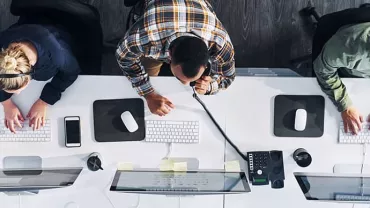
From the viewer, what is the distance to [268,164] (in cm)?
177

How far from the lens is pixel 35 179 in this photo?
1735mm

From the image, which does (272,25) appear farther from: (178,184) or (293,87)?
(178,184)

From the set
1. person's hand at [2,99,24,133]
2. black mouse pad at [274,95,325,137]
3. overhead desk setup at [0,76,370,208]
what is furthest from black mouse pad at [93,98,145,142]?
black mouse pad at [274,95,325,137]

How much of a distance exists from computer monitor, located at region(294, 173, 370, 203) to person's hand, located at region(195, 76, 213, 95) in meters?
0.56

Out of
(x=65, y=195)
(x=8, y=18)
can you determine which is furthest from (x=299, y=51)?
(x=8, y=18)

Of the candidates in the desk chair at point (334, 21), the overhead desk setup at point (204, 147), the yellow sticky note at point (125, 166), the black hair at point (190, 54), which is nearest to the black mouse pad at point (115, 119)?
the overhead desk setup at point (204, 147)

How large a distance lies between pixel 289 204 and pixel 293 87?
52cm

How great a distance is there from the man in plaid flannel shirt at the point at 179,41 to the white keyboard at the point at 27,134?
17.5 inches

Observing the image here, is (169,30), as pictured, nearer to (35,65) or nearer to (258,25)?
(35,65)

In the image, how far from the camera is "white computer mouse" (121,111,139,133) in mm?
1737

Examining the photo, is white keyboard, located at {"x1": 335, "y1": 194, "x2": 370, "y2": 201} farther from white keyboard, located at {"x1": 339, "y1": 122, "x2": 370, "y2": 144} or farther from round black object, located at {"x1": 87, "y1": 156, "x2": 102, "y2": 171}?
round black object, located at {"x1": 87, "y1": 156, "x2": 102, "y2": 171}

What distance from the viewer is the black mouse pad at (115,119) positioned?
1.78 metres

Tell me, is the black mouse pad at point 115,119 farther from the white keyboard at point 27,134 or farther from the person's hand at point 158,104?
the white keyboard at point 27,134

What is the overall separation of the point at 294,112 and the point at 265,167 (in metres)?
0.27
